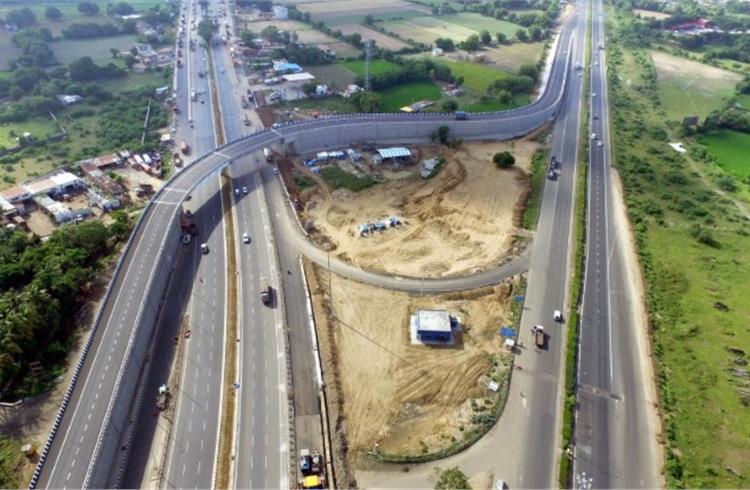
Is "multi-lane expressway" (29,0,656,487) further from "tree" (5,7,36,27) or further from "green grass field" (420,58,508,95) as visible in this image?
"tree" (5,7,36,27)

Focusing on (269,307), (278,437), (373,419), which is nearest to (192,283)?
(269,307)

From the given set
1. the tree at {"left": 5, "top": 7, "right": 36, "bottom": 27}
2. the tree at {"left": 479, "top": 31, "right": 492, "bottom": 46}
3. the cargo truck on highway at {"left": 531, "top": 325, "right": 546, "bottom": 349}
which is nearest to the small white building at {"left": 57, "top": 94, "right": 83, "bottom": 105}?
the tree at {"left": 5, "top": 7, "right": 36, "bottom": 27}

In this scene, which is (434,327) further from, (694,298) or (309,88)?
(309,88)

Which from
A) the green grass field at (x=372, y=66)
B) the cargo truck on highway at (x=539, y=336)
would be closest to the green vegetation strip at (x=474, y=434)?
the cargo truck on highway at (x=539, y=336)

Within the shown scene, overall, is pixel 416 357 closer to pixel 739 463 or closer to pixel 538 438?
pixel 538 438

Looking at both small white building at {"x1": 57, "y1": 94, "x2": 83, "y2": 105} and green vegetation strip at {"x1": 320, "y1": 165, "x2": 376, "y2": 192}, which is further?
small white building at {"x1": 57, "y1": 94, "x2": 83, "y2": 105}

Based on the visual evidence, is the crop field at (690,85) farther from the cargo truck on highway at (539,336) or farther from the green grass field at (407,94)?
the cargo truck on highway at (539,336)
